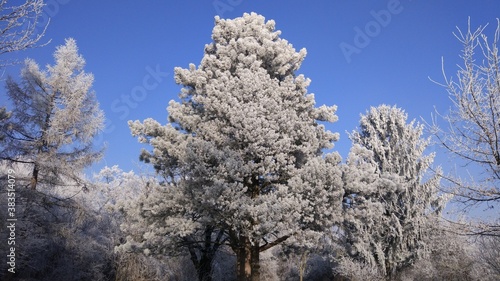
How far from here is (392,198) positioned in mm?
14984

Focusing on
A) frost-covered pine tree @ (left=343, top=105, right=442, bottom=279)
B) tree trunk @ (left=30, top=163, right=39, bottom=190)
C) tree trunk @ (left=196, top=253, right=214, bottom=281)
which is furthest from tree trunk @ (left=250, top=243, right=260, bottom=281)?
tree trunk @ (left=30, top=163, right=39, bottom=190)

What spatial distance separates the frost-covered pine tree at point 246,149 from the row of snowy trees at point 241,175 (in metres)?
0.05

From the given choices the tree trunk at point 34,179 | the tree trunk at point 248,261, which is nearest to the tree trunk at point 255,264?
the tree trunk at point 248,261

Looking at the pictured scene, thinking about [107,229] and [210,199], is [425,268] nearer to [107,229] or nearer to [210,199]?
[210,199]

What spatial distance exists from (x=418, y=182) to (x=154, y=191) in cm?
1053

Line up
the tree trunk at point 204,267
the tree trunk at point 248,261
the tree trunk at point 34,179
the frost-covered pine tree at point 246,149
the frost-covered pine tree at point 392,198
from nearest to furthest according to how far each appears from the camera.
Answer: the frost-covered pine tree at point 246,149
the tree trunk at point 248,261
the frost-covered pine tree at point 392,198
the tree trunk at point 34,179
the tree trunk at point 204,267

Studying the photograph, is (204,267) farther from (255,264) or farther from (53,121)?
(53,121)

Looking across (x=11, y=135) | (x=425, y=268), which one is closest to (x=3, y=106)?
(x=11, y=135)

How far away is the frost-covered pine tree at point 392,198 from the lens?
42.6 feet

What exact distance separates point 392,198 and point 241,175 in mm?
7244

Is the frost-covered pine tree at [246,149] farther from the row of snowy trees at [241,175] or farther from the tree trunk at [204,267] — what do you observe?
the tree trunk at [204,267]

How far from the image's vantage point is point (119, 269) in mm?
16469

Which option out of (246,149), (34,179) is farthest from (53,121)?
(246,149)

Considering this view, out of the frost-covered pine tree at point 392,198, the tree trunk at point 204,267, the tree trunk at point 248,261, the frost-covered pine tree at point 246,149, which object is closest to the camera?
the frost-covered pine tree at point 246,149
